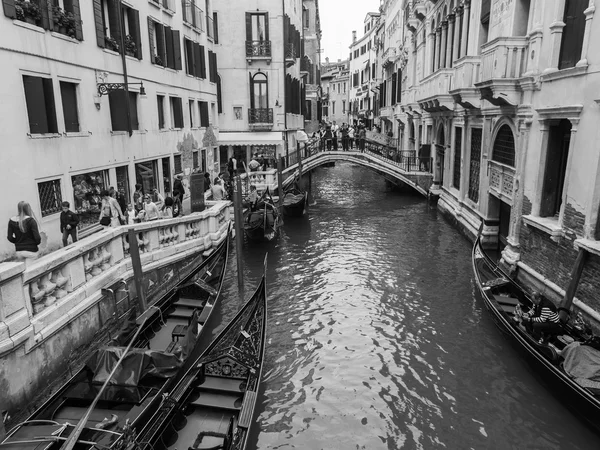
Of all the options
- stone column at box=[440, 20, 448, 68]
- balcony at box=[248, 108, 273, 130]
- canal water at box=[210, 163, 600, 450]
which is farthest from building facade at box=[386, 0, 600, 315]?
balcony at box=[248, 108, 273, 130]

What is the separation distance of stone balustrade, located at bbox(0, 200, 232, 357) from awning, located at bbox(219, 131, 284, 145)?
12.1 metres

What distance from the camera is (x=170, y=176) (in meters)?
15.9

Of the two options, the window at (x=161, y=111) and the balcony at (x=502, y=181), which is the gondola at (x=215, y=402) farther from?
the window at (x=161, y=111)

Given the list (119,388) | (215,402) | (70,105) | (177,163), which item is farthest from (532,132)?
(177,163)

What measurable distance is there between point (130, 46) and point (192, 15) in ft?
19.5

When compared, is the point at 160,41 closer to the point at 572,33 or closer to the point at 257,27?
the point at 257,27

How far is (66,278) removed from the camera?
20.9ft

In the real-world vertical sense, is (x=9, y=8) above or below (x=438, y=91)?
above

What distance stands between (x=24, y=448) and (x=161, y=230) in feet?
18.5

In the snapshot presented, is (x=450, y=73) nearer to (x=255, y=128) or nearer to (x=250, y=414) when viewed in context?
(x=255, y=128)

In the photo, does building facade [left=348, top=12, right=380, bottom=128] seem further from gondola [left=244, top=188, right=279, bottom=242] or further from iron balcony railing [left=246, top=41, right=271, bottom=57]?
gondola [left=244, top=188, right=279, bottom=242]

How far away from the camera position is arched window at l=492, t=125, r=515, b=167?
35.7 ft

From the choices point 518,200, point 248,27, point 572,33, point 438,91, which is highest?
point 248,27

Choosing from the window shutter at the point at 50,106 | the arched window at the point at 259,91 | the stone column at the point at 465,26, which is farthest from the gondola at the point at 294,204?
the window shutter at the point at 50,106
